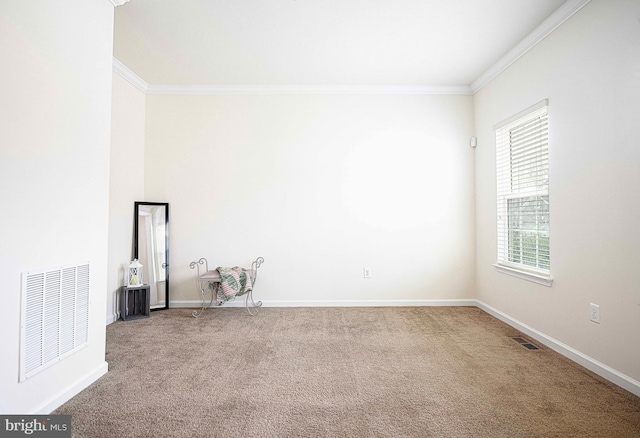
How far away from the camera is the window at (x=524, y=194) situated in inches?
115

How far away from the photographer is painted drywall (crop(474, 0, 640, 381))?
6.83 feet

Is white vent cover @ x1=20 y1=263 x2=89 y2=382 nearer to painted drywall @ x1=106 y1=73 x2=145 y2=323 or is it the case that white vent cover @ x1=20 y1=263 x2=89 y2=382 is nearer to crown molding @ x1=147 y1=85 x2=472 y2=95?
painted drywall @ x1=106 y1=73 x2=145 y2=323

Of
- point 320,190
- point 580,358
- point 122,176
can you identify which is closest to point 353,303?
point 320,190

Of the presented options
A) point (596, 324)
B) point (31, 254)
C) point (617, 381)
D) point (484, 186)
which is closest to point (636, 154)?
point (596, 324)

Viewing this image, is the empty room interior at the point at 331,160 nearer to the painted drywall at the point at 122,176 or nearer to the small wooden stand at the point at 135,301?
the painted drywall at the point at 122,176

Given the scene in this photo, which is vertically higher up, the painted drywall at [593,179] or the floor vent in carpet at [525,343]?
the painted drywall at [593,179]

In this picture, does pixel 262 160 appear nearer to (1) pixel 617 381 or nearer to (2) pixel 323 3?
(2) pixel 323 3

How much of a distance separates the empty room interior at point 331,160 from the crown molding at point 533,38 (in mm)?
18

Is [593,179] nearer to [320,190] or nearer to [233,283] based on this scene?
[320,190]

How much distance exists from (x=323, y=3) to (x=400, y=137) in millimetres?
2049

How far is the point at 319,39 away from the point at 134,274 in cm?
328

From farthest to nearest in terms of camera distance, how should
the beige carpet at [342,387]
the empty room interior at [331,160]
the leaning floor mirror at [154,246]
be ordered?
the leaning floor mirror at [154,246] < the empty room interior at [331,160] < the beige carpet at [342,387]

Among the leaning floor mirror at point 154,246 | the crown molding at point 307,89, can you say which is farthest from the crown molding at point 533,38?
the leaning floor mirror at point 154,246

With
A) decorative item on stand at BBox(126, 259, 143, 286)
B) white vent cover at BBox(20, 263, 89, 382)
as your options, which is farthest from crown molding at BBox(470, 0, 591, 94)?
decorative item on stand at BBox(126, 259, 143, 286)
